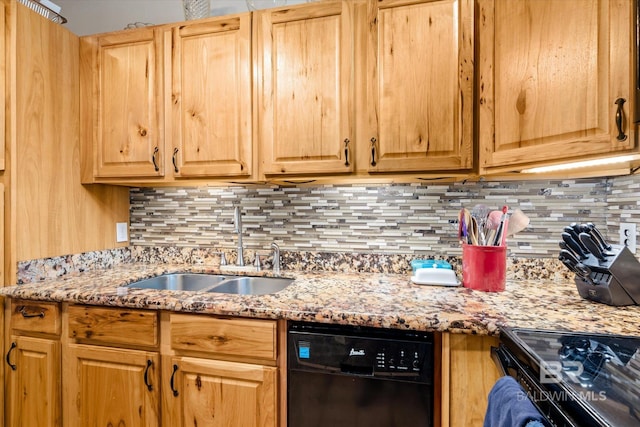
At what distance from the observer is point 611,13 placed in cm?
99

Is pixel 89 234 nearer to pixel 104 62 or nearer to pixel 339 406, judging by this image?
pixel 104 62

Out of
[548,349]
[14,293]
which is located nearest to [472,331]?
[548,349]

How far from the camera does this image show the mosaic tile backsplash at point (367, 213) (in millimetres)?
1532

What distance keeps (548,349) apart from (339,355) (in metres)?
0.61

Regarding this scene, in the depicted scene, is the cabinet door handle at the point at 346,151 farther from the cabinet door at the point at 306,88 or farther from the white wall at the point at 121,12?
the white wall at the point at 121,12

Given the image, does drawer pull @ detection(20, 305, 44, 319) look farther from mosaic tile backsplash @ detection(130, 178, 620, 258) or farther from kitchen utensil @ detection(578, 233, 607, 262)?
kitchen utensil @ detection(578, 233, 607, 262)

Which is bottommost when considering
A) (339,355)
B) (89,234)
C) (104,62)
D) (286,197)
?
(339,355)

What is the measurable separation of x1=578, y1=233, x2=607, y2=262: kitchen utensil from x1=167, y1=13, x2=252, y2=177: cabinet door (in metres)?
1.40

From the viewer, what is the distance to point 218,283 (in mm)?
1795

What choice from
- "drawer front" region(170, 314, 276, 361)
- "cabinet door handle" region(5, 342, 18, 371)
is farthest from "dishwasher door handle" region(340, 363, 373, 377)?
"cabinet door handle" region(5, 342, 18, 371)

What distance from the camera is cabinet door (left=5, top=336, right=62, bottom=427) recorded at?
146cm

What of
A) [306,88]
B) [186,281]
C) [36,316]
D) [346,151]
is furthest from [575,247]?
[36,316]

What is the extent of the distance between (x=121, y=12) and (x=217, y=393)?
2.39 metres

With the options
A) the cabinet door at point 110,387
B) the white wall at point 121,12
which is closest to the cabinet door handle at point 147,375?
the cabinet door at point 110,387
